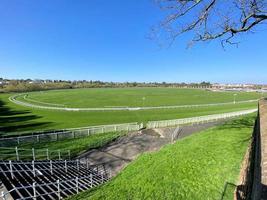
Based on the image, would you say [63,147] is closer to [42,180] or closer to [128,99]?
[42,180]

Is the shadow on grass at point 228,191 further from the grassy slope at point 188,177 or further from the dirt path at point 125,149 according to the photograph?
the dirt path at point 125,149

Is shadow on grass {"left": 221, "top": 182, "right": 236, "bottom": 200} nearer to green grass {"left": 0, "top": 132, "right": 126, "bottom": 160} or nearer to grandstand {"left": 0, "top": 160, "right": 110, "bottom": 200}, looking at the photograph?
grandstand {"left": 0, "top": 160, "right": 110, "bottom": 200}

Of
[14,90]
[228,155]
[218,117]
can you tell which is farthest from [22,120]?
[14,90]

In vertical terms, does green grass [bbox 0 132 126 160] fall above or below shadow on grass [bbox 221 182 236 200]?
below

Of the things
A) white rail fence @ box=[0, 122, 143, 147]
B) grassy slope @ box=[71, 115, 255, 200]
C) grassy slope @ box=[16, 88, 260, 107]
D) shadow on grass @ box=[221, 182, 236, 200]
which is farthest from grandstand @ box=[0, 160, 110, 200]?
grassy slope @ box=[16, 88, 260, 107]

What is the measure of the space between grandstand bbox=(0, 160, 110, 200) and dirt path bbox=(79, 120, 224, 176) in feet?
5.41

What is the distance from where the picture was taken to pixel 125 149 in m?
21.5

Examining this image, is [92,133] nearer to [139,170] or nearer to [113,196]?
[139,170]

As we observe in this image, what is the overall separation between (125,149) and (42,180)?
10.7 meters

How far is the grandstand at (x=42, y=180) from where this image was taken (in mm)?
9023

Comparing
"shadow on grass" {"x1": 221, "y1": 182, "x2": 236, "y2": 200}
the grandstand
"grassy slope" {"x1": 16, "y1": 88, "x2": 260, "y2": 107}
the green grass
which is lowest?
"grassy slope" {"x1": 16, "y1": 88, "x2": 260, "y2": 107}

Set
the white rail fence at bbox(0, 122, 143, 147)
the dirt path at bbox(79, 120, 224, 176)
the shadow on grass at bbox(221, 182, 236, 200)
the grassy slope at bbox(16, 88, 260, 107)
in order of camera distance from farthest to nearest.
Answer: the grassy slope at bbox(16, 88, 260, 107) < the white rail fence at bbox(0, 122, 143, 147) < the dirt path at bbox(79, 120, 224, 176) < the shadow on grass at bbox(221, 182, 236, 200)

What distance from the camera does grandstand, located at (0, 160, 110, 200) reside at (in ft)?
29.6

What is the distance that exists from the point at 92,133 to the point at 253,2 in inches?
940
